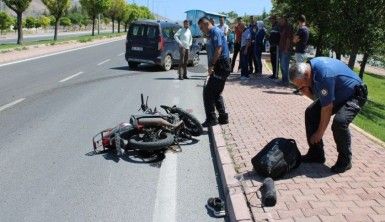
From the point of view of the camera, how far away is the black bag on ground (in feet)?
18.9

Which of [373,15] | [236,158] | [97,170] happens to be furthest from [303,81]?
[373,15]

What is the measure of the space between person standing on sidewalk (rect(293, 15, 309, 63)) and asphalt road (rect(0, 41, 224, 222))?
3.21 m

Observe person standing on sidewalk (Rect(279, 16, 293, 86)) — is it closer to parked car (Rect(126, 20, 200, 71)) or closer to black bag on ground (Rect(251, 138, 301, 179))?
parked car (Rect(126, 20, 200, 71))

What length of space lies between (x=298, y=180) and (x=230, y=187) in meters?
0.83

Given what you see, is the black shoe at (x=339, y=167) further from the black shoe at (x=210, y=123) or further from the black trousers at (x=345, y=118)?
the black shoe at (x=210, y=123)

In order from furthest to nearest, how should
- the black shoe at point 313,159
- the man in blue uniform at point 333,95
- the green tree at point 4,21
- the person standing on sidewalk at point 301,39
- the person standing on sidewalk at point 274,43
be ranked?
the green tree at point 4,21 < the person standing on sidewalk at point 274,43 < the person standing on sidewalk at point 301,39 < the black shoe at point 313,159 < the man in blue uniform at point 333,95

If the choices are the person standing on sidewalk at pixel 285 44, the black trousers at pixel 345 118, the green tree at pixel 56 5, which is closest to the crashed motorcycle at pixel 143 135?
the black trousers at pixel 345 118

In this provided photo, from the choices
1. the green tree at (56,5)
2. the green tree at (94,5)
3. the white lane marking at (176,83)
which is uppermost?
the green tree at (94,5)

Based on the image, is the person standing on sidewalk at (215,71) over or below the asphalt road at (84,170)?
over

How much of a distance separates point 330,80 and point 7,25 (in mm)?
A: 59867

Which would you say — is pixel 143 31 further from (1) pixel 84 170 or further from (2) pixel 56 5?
(2) pixel 56 5

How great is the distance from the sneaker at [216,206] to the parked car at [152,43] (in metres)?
14.0

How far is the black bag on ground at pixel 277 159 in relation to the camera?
5762mm

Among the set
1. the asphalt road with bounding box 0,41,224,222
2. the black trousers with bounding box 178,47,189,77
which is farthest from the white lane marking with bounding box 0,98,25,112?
the black trousers with bounding box 178,47,189,77
